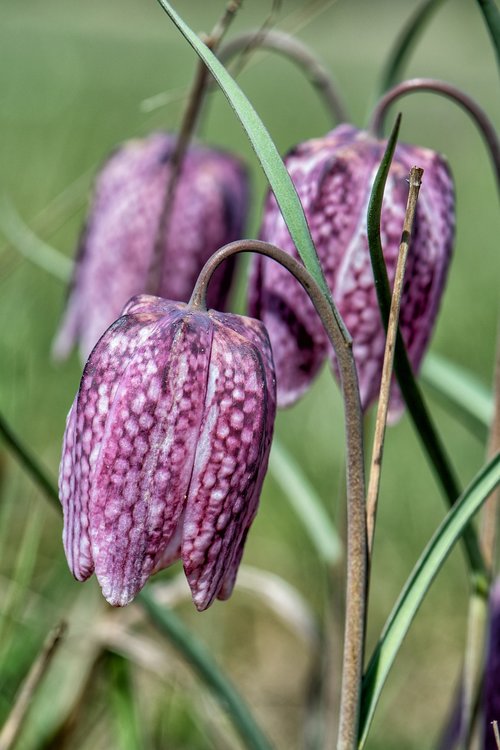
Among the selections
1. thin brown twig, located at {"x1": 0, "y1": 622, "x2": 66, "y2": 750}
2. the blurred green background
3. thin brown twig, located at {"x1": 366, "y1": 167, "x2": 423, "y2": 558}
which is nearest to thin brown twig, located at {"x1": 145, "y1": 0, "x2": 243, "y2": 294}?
the blurred green background

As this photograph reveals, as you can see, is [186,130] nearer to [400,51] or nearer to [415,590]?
[400,51]

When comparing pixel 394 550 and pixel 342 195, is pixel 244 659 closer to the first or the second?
pixel 394 550

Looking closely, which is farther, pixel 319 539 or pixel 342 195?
pixel 319 539

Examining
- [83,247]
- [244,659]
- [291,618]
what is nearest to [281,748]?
[244,659]

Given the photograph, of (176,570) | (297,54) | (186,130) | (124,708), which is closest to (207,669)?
(124,708)

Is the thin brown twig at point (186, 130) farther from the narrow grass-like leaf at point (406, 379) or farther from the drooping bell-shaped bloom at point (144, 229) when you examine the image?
the narrow grass-like leaf at point (406, 379)

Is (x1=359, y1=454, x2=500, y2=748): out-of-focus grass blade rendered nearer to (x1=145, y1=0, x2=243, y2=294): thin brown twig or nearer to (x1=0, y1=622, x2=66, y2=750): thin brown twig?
(x1=0, y1=622, x2=66, y2=750): thin brown twig
